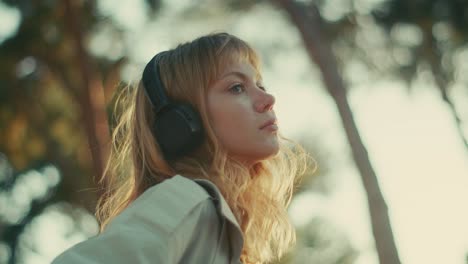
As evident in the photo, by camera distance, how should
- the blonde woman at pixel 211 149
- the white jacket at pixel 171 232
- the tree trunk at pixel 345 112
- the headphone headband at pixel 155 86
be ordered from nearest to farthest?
1. the white jacket at pixel 171 232
2. the blonde woman at pixel 211 149
3. the headphone headband at pixel 155 86
4. the tree trunk at pixel 345 112

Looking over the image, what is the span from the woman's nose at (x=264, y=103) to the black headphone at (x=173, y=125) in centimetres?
15

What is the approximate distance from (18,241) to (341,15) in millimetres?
5242

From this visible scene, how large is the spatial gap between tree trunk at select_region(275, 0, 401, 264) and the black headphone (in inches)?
152

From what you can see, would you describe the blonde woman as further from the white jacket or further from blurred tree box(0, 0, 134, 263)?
blurred tree box(0, 0, 134, 263)

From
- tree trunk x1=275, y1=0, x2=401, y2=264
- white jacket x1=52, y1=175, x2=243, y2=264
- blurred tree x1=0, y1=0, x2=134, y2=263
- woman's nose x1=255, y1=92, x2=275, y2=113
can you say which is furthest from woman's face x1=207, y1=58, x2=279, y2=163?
blurred tree x1=0, y1=0, x2=134, y2=263

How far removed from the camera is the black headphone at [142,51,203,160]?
272cm

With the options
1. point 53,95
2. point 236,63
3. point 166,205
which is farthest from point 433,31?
point 166,205

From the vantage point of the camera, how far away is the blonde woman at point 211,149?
7.98ft

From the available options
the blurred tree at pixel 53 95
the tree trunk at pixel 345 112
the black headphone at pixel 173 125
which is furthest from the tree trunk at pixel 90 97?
the black headphone at pixel 173 125

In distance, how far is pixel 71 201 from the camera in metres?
13.0

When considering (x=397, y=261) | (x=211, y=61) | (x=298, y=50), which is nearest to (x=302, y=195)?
(x=298, y=50)

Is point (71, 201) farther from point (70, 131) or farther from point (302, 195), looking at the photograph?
point (302, 195)

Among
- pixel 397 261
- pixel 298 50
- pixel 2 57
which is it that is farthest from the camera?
pixel 2 57

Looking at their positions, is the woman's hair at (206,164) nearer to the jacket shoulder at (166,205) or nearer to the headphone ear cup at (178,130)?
the headphone ear cup at (178,130)
